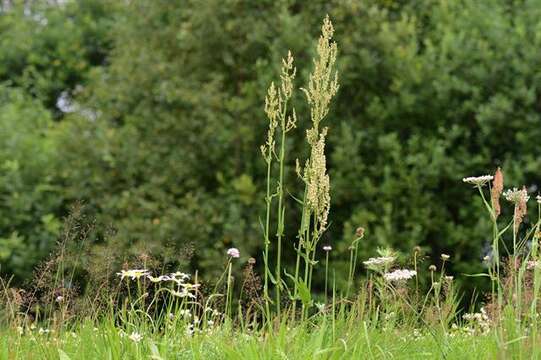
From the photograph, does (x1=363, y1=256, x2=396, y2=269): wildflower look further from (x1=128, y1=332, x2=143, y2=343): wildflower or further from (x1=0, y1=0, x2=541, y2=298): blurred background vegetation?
(x1=0, y1=0, x2=541, y2=298): blurred background vegetation

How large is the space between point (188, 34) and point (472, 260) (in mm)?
3042

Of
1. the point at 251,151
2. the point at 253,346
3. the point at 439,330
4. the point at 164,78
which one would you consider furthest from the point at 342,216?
the point at 253,346

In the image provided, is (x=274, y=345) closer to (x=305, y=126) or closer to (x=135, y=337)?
(x=135, y=337)

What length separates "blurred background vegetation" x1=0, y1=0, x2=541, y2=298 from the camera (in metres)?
7.14

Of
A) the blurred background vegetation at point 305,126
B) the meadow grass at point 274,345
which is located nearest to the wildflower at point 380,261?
the meadow grass at point 274,345

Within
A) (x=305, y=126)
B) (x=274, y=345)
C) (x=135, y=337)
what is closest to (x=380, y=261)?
(x=274, y=345)

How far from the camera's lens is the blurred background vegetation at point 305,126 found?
7137 mm

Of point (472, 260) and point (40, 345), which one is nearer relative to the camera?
point (40, 345)

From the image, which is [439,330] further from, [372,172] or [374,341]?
[372,172]

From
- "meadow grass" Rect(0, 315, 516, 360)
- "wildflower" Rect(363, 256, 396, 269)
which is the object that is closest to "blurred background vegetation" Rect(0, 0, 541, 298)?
"meadow grass" Rect(0, 315, 516, 360)

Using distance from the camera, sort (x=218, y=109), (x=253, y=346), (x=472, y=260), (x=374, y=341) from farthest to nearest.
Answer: (x=218, y=109) → (x=472, y=260) → (x=374, y=341) → (x=253, y=346)

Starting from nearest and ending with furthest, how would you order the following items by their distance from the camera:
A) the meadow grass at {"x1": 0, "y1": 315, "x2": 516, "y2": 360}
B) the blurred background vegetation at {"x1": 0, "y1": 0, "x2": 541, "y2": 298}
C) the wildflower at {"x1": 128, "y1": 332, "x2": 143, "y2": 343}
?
the meadow grass at {"x1": 0, "y1": 315, "x2": 516, "y2": 360}, the wildflower at {"x1": 128, "y1": 332, "x2": 143, "y2": 343}, the blurred background vegetation at {"x1": 0, "y1": 0, "x2": 541, "y2": 298}

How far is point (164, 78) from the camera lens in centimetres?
795

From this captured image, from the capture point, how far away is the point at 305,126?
7.43 meters
